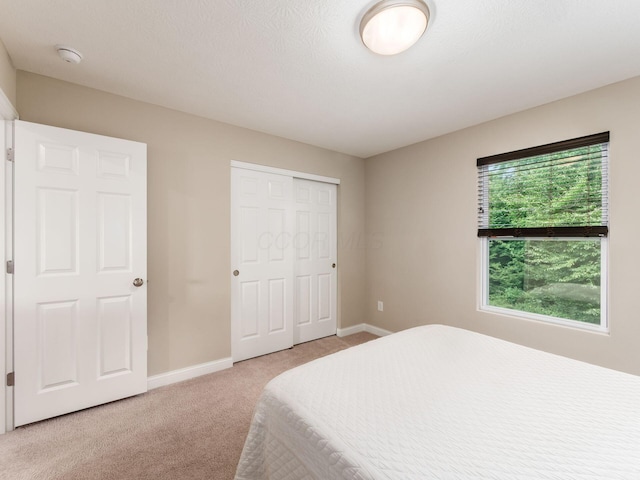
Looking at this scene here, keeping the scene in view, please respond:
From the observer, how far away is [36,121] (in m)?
1.98

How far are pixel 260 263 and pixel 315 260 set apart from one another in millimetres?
767

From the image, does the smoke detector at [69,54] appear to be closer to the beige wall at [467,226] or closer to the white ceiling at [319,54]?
the white ceiling at [319,54]

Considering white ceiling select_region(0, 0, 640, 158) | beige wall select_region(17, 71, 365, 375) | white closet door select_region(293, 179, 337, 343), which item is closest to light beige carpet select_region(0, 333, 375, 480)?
beige wall select_region(17, 71, 365, 375)

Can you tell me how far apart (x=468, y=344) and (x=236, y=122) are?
8.88 ft

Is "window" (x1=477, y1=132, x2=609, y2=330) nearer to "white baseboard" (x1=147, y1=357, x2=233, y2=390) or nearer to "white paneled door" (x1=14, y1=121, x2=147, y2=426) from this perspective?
"white baseboard" (x1=147, y1=357, x2=233, y2=390)

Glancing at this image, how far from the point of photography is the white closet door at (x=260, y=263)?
9.57 feet

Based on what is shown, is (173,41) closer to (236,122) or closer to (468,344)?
(236,122)

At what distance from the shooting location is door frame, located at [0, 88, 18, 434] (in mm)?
1768

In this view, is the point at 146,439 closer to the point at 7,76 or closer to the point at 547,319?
the point at 7,76

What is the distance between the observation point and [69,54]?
1734 mm

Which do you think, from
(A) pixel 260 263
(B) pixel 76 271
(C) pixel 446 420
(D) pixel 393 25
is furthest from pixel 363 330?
(D) pixel 393 25

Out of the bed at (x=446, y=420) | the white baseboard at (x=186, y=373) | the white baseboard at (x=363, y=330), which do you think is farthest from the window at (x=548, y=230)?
the white baseboard at (x=186, y=373)

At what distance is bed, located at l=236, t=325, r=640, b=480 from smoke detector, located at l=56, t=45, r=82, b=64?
2291 mm

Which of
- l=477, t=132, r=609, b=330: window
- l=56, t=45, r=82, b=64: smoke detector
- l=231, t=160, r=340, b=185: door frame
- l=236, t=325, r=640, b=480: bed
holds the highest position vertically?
l=56, t=45, r=82, b=64: smoke detector
